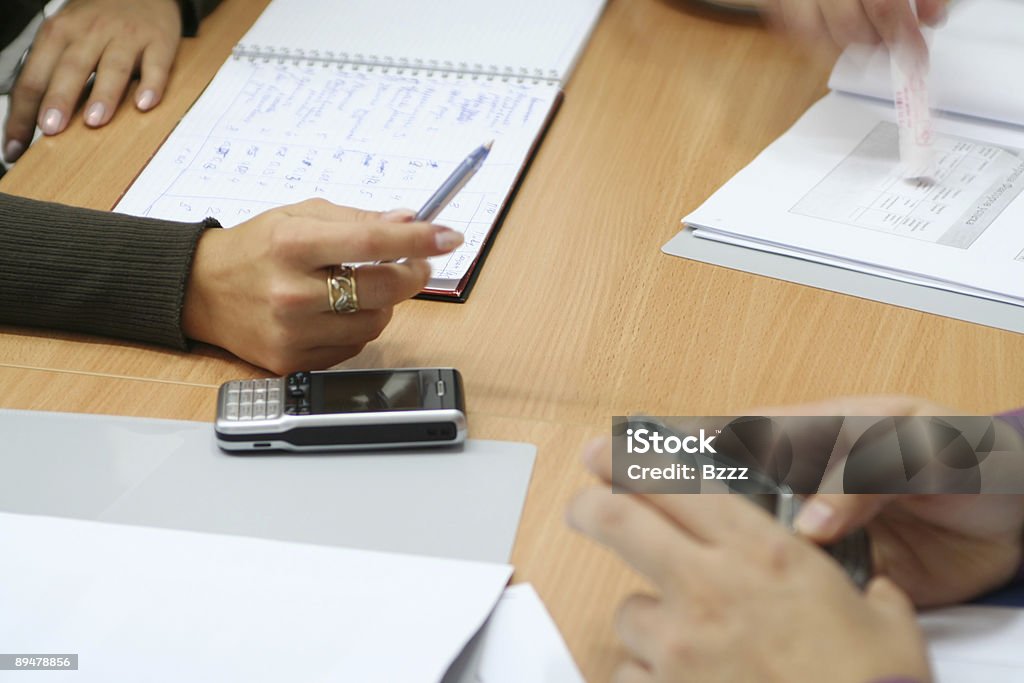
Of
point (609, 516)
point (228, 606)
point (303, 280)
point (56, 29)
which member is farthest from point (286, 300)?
point (56, 29)

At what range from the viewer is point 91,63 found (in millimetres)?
1136

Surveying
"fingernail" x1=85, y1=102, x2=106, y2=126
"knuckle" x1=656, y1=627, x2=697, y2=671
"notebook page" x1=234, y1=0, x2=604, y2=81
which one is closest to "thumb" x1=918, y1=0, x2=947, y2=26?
"notebook page" x1=234, y1=0, x2=604, y2=81

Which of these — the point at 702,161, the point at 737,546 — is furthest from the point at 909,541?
the point at 702,161

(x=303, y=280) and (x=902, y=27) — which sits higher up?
(x=902, y=27)

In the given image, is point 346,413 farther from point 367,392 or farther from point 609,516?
point 609,516

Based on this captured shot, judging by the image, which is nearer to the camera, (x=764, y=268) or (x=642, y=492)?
(x=642, y=492)

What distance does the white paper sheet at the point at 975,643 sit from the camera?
0.54 m

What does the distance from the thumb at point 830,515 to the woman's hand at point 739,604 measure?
3cm

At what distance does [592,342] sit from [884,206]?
0.31 meters

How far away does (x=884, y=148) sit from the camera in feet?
3.18

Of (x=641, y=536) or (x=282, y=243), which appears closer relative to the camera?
(x=641, y=536)

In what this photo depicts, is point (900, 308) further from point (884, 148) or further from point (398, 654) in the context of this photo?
point (398, 654)

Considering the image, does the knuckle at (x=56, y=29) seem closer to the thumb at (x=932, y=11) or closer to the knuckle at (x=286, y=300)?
the knuckle at (x=286, y=300)

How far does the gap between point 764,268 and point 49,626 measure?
→ 593mm
